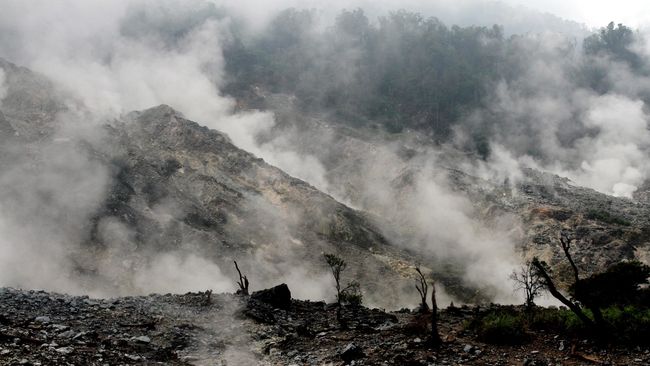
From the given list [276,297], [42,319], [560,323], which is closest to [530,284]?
[276,297]

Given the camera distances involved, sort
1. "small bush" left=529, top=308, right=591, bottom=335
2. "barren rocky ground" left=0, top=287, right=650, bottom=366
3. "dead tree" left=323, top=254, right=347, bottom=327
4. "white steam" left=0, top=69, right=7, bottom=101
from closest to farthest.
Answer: "barren rocky ground" left=0, top=287, right=650, bottom=366 → "small bush" left=529, top=308, right=591, bottom=335 → "dead tree" left=323, top=254, right=347, bottom=327 → "white steam" left=0, top=69, right=7, bottom=101

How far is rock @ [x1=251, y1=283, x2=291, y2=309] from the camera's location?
38250 mm

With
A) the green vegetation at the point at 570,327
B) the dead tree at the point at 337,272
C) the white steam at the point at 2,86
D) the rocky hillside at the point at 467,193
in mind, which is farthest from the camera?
the white steam at the point at 2,86

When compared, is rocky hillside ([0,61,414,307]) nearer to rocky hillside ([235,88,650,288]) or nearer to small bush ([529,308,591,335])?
rocky hillside ([235,88,650,288])

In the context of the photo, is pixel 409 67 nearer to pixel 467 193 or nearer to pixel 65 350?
pixel 467 193

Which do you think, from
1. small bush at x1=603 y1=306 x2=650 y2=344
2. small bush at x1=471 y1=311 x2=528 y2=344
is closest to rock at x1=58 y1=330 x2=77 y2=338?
small bush at x1=471 y1=311 x2=528 y2=344

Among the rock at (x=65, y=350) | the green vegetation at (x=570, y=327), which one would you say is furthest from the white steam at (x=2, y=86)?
Result: the green vegetation at (x=570, y=327)

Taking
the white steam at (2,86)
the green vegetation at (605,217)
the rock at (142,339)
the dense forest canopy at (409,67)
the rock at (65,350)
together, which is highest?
the dense forest canopy at (409,67)

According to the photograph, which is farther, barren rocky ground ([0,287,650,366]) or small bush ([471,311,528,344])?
small bush ([471,311,528,344])

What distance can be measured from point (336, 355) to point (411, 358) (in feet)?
12.7

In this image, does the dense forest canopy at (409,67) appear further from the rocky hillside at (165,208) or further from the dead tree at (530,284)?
the dead tree at (530,284)

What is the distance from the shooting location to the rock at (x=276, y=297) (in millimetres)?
38250

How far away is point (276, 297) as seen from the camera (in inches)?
1532

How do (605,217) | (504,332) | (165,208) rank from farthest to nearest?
(605,217)
(165,208)
(504,332)
